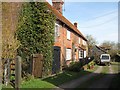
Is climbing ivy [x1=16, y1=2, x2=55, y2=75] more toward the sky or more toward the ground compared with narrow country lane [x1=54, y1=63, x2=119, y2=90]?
more toward the sky

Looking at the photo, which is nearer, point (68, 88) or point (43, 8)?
point (68, 88)

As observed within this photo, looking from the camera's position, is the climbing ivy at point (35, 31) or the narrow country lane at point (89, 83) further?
the climbing ivy at point (35, 31)

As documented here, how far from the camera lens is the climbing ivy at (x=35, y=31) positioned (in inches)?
717

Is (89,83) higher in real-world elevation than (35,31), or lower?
lower

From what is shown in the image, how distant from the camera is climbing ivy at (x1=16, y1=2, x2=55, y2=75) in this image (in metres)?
18.2

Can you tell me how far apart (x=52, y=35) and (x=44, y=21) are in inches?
61.7

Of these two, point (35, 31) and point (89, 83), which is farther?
point (35, 31)

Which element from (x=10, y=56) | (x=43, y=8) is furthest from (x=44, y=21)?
(x=10, y=56)

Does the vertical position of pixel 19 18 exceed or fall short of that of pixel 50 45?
it exceeds it

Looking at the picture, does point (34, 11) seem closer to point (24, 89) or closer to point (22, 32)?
point (22, 32)

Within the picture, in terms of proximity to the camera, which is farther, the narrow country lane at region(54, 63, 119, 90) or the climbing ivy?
the climbing ivy

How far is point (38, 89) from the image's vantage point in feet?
38.2

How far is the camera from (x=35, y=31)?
1852 cm

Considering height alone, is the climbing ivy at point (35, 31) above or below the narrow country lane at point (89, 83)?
above
